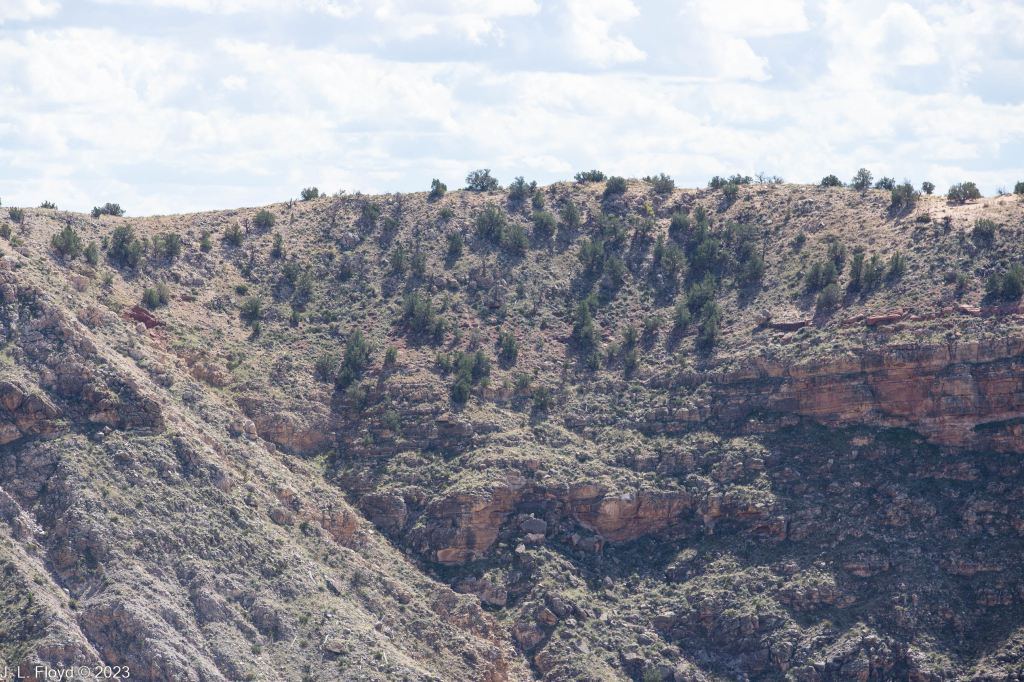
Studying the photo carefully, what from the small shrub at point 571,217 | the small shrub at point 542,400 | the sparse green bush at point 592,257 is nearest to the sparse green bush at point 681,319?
the sparse green bush at point 592,257

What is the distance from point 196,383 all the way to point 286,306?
12.9 meters

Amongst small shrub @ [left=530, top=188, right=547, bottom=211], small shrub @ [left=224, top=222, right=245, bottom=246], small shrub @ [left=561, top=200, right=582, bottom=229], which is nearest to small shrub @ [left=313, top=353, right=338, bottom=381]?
small shrub @ [left=224, top=222, right=245, bottom=246]

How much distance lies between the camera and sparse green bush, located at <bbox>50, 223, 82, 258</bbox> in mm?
66875

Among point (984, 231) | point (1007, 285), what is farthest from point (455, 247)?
point (1007, 285)

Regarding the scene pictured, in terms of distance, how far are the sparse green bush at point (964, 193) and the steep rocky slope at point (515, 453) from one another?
2024 mm

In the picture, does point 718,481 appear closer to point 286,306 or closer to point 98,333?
point 286,306

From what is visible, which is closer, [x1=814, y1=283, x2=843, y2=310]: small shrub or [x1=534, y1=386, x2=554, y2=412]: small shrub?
[x1=534, y1=386, x2=554, y2=412]: small shrub

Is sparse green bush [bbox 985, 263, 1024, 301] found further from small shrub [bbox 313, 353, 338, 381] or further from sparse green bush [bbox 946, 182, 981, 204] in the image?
small shrub [bbox 313, 353, 338, 381]

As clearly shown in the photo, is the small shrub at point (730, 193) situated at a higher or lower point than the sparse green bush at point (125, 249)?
higher

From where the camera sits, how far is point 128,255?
2783 inches

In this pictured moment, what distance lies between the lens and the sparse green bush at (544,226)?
8431 centimetres

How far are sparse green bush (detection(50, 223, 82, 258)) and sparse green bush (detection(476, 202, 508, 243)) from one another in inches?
1155

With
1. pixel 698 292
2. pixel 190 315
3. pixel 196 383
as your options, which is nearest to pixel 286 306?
pixel 190 315

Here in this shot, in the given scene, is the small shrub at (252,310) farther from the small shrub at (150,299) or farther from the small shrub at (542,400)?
the small shrub at (542,400)
